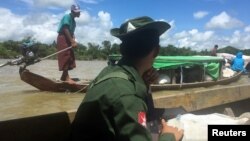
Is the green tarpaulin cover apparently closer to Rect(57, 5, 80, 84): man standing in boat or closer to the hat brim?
Rect(57, 5, 80, 84): man standing in boat

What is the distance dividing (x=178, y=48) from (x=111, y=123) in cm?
1141

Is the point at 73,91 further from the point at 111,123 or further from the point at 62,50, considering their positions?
the point at 111,123

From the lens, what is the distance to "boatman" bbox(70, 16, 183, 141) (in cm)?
170

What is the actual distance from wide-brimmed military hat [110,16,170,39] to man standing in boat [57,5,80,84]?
13.9ft

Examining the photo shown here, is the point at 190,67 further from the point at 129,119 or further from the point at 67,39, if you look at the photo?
the point at 129,119

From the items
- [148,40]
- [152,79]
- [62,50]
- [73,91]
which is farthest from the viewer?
[62,50]

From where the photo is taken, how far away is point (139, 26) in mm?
2020

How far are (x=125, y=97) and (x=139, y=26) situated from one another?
49cm

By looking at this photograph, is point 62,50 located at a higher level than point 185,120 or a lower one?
higher

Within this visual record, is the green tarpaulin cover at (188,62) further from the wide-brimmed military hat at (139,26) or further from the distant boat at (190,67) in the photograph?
the wide-brimmed military hat at (139,26)

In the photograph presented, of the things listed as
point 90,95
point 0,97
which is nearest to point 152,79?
point 90,95

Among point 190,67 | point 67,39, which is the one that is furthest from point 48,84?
point 190,67

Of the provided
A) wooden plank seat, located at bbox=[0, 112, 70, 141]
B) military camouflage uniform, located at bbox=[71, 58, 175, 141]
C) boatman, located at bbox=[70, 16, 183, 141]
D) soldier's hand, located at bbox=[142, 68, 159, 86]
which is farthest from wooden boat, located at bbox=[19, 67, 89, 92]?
military camouflage uniform, located at bbox=[71, 58, 175, 141]

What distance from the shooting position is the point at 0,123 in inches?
114
